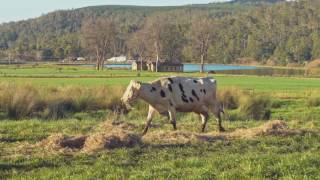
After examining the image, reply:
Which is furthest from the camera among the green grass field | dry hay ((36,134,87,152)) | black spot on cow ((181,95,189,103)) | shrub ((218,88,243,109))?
shrub ((218,88,243,109))

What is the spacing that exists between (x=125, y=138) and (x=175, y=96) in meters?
5.46

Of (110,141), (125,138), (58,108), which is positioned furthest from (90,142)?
(58,108)

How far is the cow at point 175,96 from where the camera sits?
21.0 metres

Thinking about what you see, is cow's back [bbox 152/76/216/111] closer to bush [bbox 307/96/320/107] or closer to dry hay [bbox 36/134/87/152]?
dry hay [bbox 36/134/87/152]

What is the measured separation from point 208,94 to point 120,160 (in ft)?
29.6

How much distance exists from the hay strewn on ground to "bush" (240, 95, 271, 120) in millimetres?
12520

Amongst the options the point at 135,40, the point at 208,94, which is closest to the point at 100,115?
the point at 208,94

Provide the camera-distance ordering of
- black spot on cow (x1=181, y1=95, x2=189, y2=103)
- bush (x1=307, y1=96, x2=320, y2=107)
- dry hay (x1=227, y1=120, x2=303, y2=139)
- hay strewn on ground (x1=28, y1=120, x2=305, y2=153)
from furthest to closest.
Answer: bush (x1=307, y1=96, x2=320, y2=107) → black spot on cow (x1=181, y1=95, x2=189, y2=103) → dry hay (x1=227, y1=120, x2=303, y2=139) → hay strewn on ground (x1=28, y1=120, x2=305, y2=153)

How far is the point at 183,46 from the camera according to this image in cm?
19612

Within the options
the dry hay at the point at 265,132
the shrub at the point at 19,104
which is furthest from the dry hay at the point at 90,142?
the shrub at the point at 19,104

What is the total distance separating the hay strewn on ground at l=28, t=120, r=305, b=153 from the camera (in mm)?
15758

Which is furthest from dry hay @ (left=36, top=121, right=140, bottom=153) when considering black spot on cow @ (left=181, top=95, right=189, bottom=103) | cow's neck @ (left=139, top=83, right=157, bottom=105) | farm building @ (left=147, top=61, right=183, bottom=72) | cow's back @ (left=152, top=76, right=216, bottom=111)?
farm building @ (left=147, top=61, right=183, bottom=72)

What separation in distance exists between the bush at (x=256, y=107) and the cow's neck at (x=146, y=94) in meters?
11.4

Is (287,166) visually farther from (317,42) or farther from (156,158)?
(317,42)
